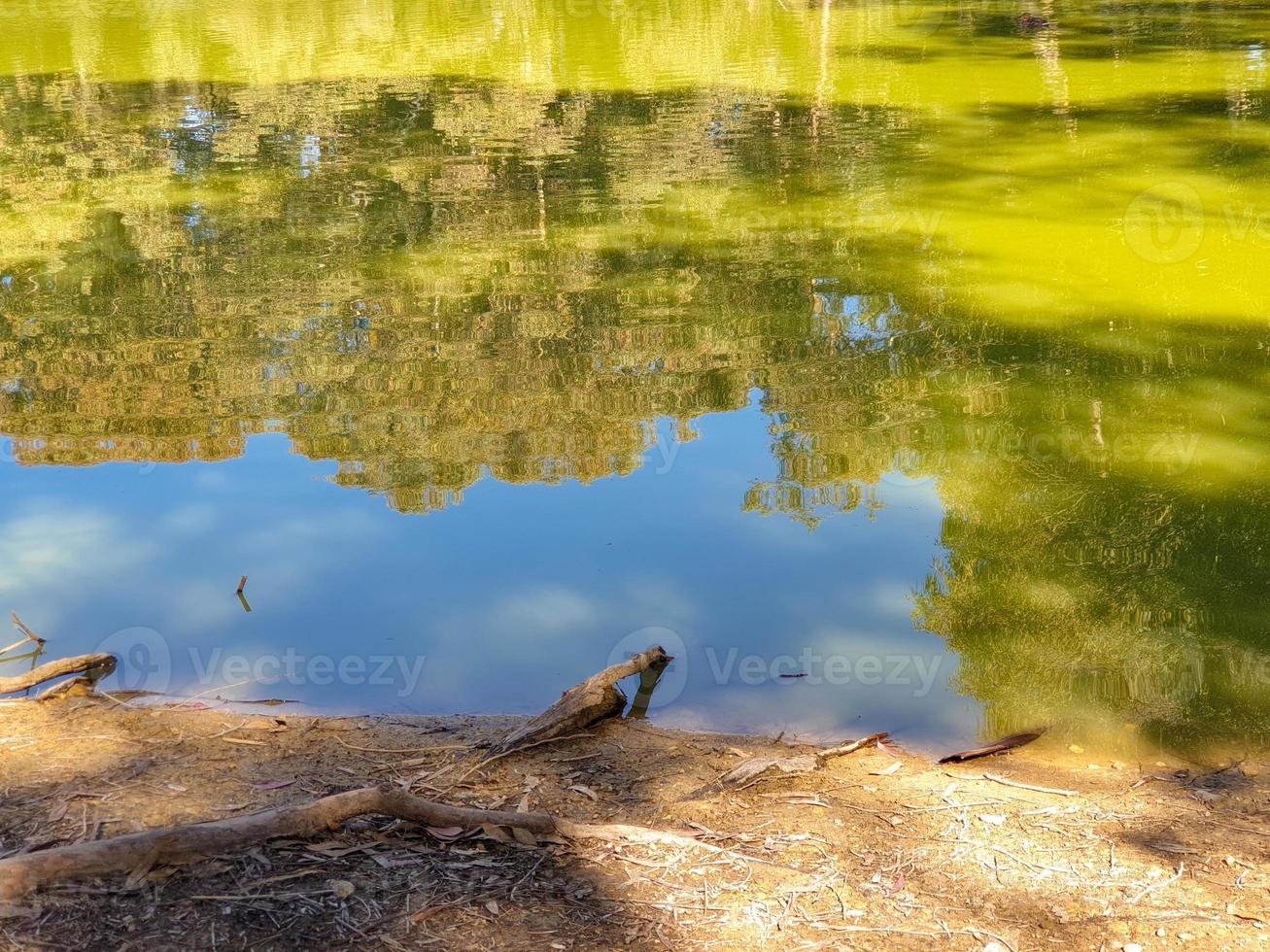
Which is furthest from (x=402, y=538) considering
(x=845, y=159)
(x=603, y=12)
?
(x=603, y=12)

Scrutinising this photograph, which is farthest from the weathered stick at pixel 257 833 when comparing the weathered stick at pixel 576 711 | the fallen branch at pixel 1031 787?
the fallen branch at pixel 1031 787

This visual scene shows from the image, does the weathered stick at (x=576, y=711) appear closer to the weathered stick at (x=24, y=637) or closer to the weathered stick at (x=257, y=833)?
the weathered stick at (x=257, y=833)

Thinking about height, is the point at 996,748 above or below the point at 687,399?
below

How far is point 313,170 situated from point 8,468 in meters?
6.55

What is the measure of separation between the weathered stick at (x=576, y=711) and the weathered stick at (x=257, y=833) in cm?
57

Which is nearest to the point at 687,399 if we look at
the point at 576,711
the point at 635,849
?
the point at 576,711

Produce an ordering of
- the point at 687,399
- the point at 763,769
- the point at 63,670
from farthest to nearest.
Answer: the point at 687,399 < the point at 63,670 < the point at 763,769

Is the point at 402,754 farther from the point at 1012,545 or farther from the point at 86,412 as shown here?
the point at 86,412

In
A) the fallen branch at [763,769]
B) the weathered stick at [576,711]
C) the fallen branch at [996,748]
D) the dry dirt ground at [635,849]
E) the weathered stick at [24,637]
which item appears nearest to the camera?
the dry dirt ground at [635,849]

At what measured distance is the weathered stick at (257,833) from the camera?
300 cm

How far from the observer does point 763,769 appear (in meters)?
3.88

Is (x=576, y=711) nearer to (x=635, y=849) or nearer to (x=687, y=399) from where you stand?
(x=635, y=849)

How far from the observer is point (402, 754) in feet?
13.4

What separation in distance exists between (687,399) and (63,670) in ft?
11.3
